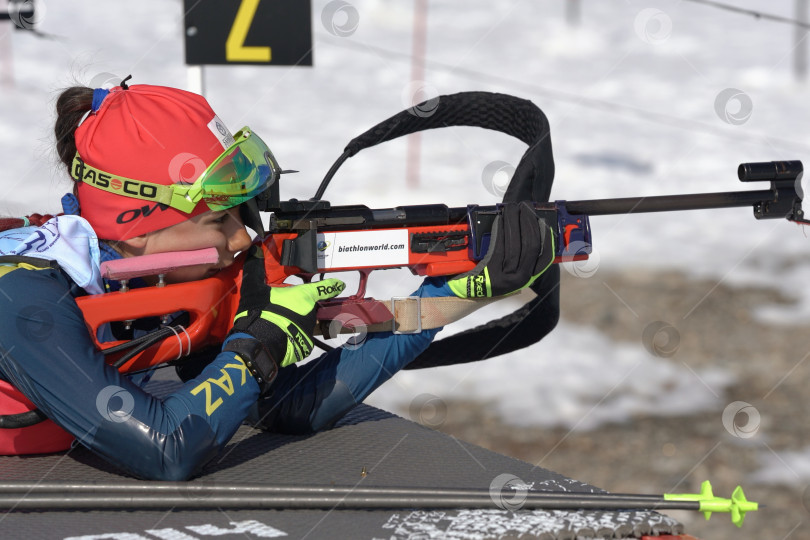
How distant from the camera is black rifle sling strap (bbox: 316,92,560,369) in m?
3.13

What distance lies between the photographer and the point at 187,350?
2535mm

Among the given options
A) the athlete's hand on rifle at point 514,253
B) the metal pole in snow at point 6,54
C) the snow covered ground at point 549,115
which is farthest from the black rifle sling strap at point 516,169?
the metal pole in snow at point 6,54

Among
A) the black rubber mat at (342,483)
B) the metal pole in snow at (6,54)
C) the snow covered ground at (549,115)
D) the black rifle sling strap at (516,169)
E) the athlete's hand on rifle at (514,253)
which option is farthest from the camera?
the metal pole in snow at (6,54)

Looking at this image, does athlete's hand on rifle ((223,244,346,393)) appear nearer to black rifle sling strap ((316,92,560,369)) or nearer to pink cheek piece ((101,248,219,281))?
pink cheek piece ((101,248,219,281))

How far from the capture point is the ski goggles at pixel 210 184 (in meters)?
2.46

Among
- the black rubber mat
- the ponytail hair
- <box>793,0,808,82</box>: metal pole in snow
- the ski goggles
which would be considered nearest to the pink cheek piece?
the ski goggles

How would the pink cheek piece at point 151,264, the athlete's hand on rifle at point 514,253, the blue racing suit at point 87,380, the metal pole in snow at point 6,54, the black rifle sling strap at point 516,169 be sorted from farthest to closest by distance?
the metal pole in snow at point 6,54, the black rifle sling strap at point 516,169, the athlete's hand on rifle at point 514,253, the pink cheek piece at point 151,264, the blue racing suit at point 87,380

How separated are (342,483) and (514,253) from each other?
77cm

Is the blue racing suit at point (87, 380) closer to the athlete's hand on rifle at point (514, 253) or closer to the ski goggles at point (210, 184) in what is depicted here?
the ski goggles at point (210, 184)

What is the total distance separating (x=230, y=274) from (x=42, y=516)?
74 cm

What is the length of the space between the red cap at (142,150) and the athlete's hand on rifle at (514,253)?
2.43ft

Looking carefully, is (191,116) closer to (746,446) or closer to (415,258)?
(415,258)

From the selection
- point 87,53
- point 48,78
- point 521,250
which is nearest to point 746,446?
point 521,250

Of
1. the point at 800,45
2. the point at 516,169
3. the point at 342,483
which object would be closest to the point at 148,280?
the point at 342,483
